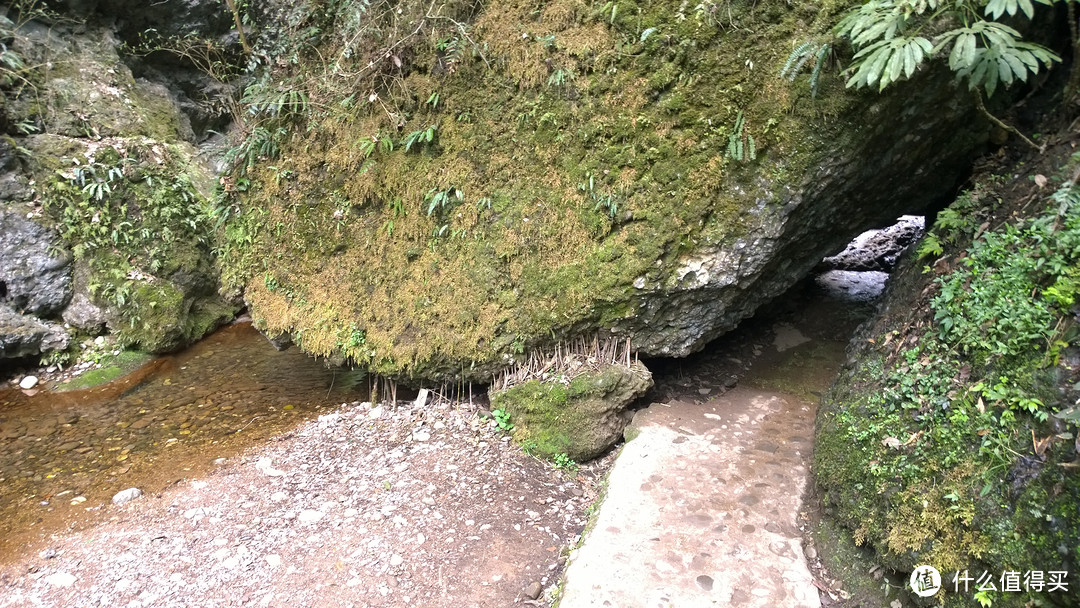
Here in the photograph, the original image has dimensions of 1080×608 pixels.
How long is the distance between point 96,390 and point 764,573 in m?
7.69

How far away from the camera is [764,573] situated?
3.36m

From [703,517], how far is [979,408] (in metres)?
1.72

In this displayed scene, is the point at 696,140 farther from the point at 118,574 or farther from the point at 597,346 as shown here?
the point at 118,574

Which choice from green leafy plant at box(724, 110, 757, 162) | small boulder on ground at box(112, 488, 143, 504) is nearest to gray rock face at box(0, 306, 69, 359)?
small boulder on ground at box(112, 488, 143, 504)

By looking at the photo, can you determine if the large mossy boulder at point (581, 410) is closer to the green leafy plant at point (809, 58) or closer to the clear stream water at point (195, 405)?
the clear stream water at point (195, 405)

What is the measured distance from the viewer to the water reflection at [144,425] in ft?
15.8

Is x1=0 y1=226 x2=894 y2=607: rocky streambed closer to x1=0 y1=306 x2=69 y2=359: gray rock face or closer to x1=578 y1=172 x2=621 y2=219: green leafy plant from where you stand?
x1=0 y1=306 x2=69 y2=359: gray rock face

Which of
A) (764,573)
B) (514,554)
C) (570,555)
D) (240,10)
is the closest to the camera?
(764,573)

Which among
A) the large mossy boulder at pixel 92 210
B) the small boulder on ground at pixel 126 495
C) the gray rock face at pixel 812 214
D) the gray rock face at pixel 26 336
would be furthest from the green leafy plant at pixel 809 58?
the gray rock face at pixel 26 336

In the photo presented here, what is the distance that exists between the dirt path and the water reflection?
36 centimetres

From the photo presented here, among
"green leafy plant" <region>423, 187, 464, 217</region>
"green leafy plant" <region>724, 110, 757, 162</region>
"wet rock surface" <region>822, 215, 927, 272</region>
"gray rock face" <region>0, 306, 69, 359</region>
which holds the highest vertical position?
"green leafy plant" <region>724, 110, 757, 162</region>

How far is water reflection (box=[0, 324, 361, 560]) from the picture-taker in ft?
15.8

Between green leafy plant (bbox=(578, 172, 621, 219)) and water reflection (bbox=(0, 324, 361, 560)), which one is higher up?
green leafy plant (bbox=(578, 172, 621, 219))

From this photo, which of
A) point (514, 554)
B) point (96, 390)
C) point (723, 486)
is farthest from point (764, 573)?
point (96, 390)
